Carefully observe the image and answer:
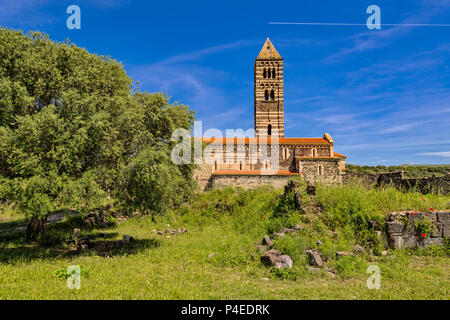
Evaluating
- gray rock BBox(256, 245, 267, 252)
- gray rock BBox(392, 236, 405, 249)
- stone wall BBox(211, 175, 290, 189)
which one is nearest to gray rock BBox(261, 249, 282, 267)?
gray rock BBox(256, 245, 267, 252)

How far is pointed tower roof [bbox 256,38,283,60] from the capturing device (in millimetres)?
55094

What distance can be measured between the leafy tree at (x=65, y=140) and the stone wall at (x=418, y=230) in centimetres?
874

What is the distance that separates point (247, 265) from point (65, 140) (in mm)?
7885

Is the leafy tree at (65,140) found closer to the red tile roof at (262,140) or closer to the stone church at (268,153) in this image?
the stone church at (268,153)

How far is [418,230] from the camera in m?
9.60

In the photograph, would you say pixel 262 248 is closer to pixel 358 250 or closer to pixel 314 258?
pixel 314 258

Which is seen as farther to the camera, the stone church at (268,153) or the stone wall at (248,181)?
the stone church at (268,153)

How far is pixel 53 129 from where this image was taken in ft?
31.8

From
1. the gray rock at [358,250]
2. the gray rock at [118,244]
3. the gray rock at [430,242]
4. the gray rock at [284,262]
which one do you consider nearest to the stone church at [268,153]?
the gray rock at [118,244]

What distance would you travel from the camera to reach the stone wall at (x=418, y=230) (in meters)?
9.50

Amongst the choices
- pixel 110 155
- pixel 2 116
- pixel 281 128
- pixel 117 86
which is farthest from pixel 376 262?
pixel 281 128

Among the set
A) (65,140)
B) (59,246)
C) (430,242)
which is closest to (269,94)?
(430,242)
